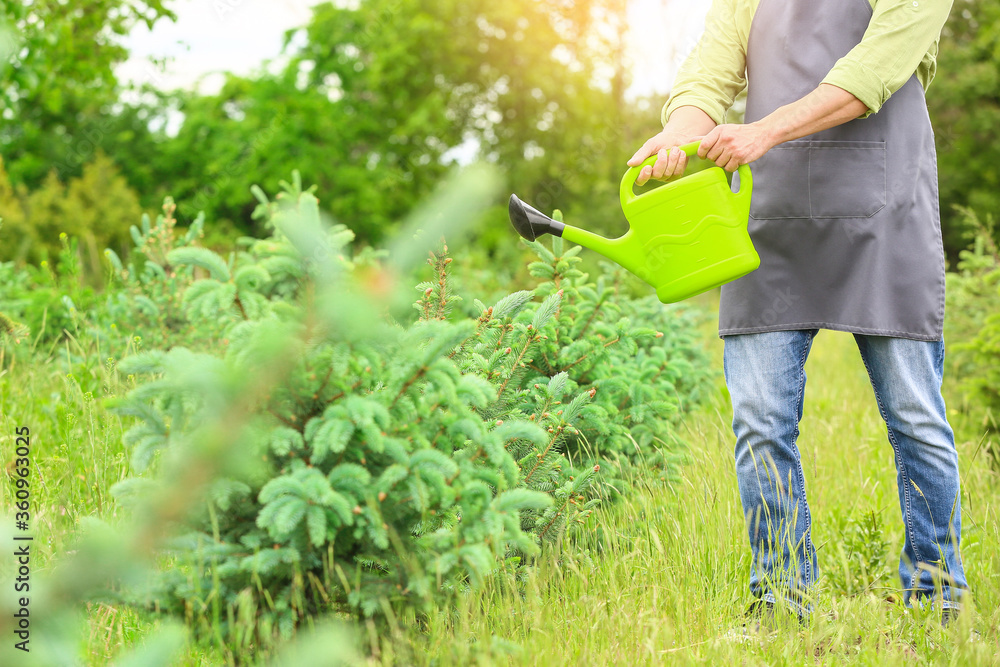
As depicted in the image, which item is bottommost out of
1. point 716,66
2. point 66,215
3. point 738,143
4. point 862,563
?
point 862,563

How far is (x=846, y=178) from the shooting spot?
5.99 ft

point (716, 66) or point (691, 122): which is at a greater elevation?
point (716, 66)

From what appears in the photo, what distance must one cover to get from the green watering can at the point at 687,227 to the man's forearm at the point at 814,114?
4.9 inches

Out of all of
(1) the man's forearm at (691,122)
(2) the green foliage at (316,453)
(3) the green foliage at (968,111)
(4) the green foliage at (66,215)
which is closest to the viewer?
(2) the green foliage at (316,453)

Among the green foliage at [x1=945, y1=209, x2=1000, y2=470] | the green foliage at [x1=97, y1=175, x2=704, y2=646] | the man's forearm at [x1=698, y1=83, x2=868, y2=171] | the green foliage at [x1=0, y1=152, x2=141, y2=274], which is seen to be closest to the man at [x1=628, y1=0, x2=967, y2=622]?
the man's forearm at [x1=698, y1=83, x2=868, y2=171]

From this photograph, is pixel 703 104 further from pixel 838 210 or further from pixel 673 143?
pixel 838 210

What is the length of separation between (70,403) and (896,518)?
322cm

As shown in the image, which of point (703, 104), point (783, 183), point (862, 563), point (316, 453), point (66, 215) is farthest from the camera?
point (66, 215)

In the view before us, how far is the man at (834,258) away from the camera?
1.72m

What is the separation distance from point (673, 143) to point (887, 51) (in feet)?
1.74

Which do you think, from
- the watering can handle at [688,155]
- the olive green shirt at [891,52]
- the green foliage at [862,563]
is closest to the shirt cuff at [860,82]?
the olive green shirt at [891,52]

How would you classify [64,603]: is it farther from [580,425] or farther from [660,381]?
[660,381]

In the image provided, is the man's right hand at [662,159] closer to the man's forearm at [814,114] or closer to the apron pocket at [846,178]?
the man's forearm at [814,114]

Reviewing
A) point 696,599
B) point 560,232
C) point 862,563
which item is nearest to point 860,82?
point 560,232
